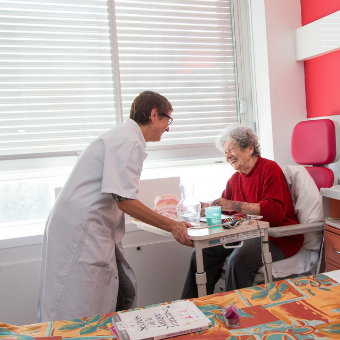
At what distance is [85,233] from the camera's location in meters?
1.75

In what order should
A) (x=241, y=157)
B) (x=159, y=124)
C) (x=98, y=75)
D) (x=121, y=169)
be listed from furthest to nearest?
(x=98, y=75)
(x=241, y=157)
(x=159, y=124)
(x=121, y=169)

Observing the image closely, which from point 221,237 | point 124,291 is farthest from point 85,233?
point 221,237

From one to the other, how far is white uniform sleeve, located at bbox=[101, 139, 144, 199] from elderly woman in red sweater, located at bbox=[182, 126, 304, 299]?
2.60 feet

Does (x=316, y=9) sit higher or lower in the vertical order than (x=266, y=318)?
higher

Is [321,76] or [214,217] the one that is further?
[321,76]

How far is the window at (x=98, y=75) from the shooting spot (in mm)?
2695

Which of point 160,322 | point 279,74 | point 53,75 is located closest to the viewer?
point 160,322

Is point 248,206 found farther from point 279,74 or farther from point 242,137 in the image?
point 279,74

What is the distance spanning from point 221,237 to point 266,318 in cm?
72

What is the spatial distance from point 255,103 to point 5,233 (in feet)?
7.09

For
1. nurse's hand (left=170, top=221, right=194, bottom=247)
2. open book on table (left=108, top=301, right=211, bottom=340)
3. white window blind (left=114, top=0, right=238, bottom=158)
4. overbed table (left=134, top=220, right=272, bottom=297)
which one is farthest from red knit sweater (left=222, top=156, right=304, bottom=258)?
open book on table (left=108, top=301, right=211, bottom=340)

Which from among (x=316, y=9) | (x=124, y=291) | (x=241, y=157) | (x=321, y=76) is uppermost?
(x=316, y=9)

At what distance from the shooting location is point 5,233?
2.59 meters

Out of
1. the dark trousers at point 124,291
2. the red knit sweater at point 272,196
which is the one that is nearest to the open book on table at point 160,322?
the dark trousers at point 124,291
